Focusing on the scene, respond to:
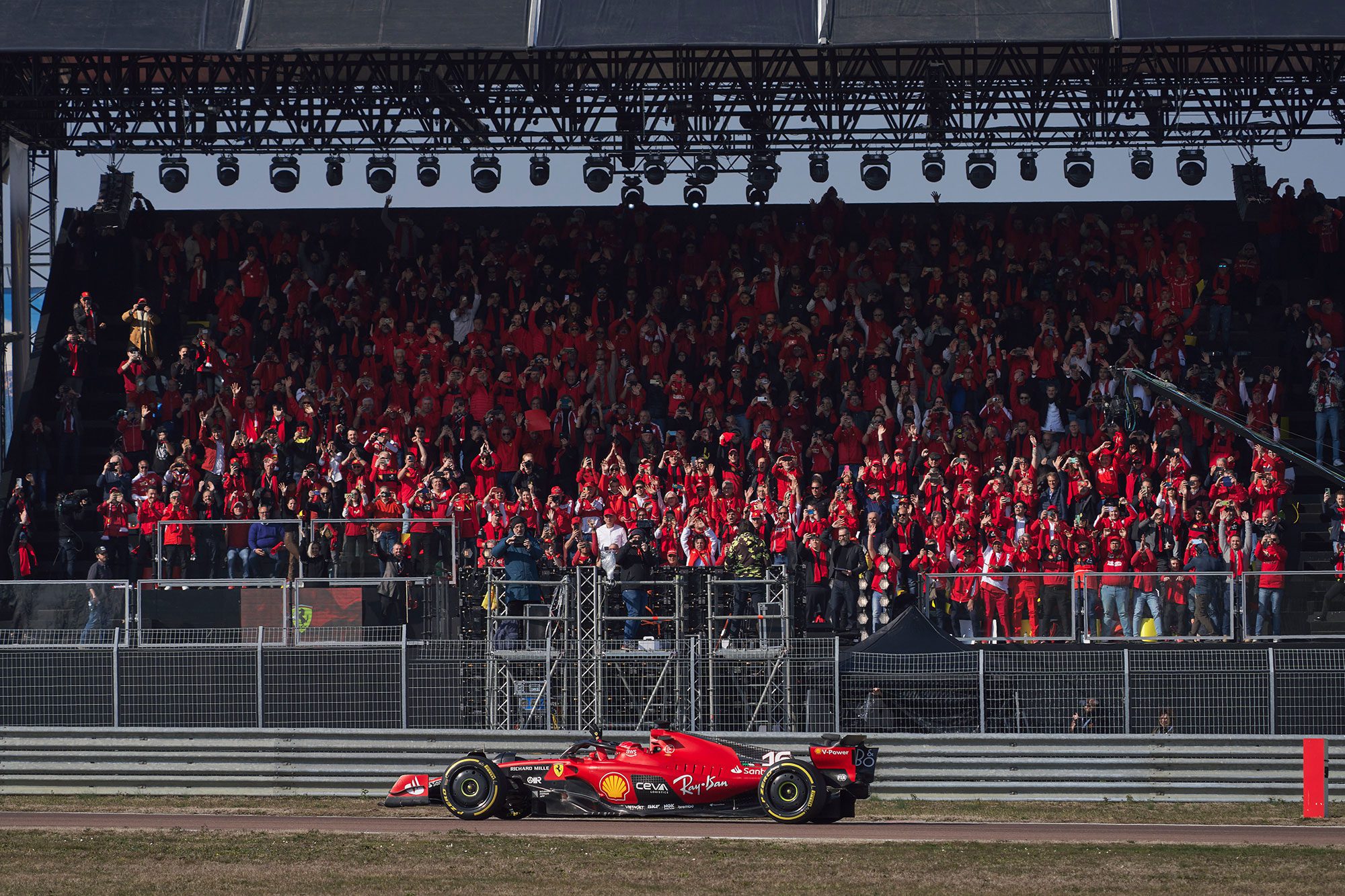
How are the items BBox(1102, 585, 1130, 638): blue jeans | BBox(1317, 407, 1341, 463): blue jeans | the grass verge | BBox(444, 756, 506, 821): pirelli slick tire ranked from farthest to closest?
BBox(1317, 407, 1341, 463): blue jeans < BBox(1102, 585, 1130, 638): blue jeans < BBox(444, 756, 506, 821): pirelli slick tire < the grass verge

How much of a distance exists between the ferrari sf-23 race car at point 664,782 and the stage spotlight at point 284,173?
1638 centimetres

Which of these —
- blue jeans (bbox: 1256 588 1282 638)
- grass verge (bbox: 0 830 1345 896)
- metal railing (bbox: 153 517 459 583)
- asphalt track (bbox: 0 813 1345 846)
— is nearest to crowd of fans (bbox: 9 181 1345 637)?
metal railing (bbox: 153 517 459 583)

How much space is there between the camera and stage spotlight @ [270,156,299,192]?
32.1 m

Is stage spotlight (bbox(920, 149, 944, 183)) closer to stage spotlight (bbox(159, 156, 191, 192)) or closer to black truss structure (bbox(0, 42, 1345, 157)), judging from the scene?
black truss structure (bbox(0, 42, 1345, 157))

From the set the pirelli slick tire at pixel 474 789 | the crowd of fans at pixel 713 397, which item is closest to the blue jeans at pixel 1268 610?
the crowd of fans at pixel 713 397

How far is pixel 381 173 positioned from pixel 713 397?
6705 millimetres

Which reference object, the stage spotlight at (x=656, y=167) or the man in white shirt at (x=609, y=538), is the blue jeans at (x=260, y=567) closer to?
the man in white shirt at (x=609, y=538)

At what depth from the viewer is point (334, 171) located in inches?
1284

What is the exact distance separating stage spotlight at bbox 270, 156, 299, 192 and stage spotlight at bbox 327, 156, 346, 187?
0.58 metres

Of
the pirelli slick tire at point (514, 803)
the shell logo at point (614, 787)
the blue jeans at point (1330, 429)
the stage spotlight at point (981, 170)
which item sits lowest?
the pirelli slick tire at point (514, 803)

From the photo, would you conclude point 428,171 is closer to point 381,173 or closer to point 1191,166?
point 381,173

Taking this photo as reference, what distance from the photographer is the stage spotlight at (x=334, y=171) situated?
32.4 metres

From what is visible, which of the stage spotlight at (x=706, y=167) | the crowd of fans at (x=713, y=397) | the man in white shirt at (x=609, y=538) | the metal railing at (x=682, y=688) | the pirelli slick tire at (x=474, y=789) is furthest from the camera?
the stage spotlight at (x=706, y=167)

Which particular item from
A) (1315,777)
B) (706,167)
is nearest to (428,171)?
(706,167)
